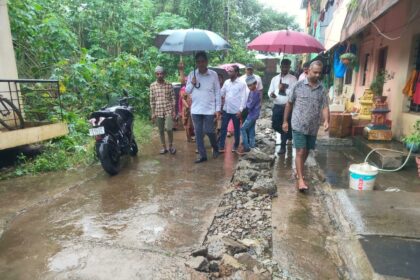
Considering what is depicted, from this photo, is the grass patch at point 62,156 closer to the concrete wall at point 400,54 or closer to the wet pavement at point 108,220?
the wet pavement at point 108,220

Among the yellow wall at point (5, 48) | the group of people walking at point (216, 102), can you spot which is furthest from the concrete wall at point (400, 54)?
the yellow wall at point (5, 48)

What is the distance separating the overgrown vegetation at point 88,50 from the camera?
23.3ft

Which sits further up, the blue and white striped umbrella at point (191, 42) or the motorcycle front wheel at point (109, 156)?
the blue and white striped umbrella at point (191, 42)

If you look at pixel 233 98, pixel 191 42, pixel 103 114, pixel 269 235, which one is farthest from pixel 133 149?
pixel 269 235

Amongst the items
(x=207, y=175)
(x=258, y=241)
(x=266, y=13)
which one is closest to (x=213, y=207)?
(x=258, y=241)

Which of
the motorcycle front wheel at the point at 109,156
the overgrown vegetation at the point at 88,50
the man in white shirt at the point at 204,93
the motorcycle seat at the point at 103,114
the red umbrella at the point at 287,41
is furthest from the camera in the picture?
the overgrown vegetation at the point at 88,50

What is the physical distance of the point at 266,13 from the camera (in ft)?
81.6

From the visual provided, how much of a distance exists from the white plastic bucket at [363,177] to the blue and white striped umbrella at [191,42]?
305 centimetres

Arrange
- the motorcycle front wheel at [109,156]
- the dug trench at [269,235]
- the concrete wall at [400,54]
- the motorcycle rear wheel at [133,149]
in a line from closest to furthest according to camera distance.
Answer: the dug trench at [269,235] → the motorcycle front wheel at [109,156] → the concrete wall at [400,54] → the motorcycle rear wheel at [133,149]

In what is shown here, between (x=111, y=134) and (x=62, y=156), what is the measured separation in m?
1.25

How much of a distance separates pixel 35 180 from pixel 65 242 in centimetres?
242

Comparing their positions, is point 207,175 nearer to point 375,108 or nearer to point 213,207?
point 213,207

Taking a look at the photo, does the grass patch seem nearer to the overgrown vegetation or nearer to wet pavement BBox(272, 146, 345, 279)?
the overgrown vegetation

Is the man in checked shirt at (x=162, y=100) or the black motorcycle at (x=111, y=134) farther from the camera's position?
the man in checked shirt at (x=162, y=100)
